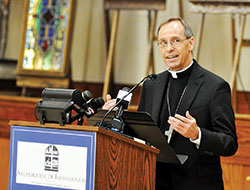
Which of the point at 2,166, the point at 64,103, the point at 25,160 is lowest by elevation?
the point at 2,166

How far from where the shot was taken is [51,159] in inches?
73.0

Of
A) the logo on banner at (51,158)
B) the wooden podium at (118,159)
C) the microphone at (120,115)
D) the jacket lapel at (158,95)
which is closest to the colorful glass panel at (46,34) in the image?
the jacket lapel at (158,95)

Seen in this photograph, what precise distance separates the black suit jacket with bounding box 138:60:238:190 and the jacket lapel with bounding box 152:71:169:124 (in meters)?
0.13

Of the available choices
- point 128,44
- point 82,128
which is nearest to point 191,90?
point 82,128

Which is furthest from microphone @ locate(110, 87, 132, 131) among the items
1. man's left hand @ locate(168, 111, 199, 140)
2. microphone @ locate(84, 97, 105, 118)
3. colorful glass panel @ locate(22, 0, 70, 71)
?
colorful glass panel @ locate(22, 0, 70, 71)

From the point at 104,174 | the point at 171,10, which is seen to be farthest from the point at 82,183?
the point at 171,10

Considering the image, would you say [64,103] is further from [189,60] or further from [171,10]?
[171,10]

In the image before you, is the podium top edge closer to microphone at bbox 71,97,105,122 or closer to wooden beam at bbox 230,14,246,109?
microphone at bbox 71,97,105,122

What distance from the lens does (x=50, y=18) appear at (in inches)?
198

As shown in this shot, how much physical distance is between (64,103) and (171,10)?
375 cm

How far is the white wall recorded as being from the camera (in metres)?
5.17

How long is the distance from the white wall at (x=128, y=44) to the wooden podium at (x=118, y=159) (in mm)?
3133

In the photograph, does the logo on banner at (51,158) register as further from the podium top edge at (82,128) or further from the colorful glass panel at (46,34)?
the colorful glass panel at (46,34)

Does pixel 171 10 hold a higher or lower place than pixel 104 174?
higher
